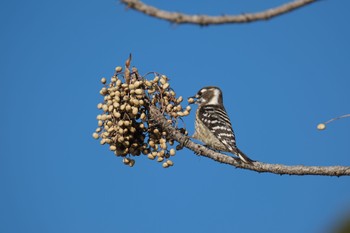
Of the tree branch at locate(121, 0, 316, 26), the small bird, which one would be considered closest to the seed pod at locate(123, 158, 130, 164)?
the small bird

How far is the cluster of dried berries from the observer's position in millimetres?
5531

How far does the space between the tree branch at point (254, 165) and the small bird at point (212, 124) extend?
193cm

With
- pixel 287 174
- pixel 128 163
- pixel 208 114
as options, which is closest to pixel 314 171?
pixel 287 174

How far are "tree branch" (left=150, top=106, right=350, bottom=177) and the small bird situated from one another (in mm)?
1932

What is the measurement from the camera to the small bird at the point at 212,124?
8453mm

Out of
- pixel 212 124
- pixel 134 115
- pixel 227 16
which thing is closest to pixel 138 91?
pixel 134 115

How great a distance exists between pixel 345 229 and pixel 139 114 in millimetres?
3587

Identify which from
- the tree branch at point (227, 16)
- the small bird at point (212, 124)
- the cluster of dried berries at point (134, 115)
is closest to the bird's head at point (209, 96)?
the small bird at point (212, 124)

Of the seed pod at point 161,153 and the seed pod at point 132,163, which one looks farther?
the seed pod at point 132,163

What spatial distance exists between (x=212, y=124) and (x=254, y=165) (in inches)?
137

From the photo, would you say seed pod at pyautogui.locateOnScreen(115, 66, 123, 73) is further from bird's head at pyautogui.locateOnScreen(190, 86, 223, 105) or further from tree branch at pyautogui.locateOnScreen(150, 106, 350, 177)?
bird's head at pyautogui.locateOnScreen(190, 86, 223, 105)

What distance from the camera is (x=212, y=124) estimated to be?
8789 mm

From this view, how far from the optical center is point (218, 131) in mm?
8578

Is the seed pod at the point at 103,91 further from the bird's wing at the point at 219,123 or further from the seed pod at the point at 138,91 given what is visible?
the bird's wing at the point at 219,123
